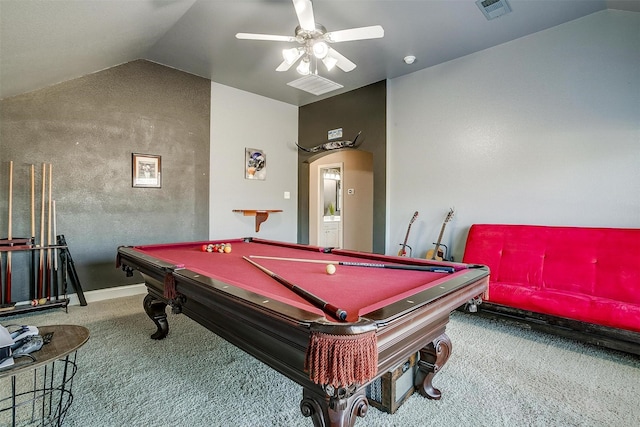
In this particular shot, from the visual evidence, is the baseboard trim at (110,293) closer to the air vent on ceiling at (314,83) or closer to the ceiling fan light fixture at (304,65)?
the air vent on ceiling at (314,83)

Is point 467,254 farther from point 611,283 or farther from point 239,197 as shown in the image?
point 239,197

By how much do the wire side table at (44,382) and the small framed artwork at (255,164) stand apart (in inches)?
131

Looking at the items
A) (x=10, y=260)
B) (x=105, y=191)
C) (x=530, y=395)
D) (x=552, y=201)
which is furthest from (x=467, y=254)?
(x=10, y=260)

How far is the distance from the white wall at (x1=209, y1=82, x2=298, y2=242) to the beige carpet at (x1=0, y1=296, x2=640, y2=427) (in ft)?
7.48

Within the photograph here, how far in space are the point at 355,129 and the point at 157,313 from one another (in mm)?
3524

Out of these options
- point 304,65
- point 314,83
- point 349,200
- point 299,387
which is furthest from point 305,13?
point 349,200

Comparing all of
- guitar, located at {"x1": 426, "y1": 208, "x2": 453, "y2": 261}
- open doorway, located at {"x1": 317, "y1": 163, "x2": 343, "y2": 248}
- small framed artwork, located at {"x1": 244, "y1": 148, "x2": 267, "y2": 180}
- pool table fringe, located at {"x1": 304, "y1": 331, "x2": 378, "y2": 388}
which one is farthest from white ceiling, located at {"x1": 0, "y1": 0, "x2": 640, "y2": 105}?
open doorway, located at {"x1": 317, "y1": 163, "x2": 343, "y2": 248}

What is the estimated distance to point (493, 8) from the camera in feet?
8.87

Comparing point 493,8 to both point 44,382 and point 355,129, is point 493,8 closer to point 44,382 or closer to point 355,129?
point 355,129

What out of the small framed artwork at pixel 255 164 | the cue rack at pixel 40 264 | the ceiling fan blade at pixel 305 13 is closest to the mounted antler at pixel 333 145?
the small framed artwork at pixel 255 164

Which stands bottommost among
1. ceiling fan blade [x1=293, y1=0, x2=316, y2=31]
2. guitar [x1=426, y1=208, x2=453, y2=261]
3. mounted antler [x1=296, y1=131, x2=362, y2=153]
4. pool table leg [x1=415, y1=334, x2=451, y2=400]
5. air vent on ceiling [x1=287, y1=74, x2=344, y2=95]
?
pool table leg [x1=415, y1=334, x2=451, y2=400]

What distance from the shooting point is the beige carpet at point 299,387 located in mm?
1568

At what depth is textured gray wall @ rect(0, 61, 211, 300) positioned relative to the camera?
10.4ft

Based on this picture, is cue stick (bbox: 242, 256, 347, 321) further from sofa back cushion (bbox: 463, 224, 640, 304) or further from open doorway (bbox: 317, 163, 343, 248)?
open doorway (bbox: 317, 163, 343, 248)
